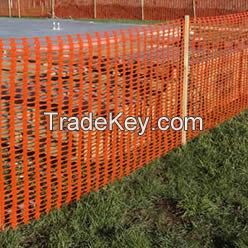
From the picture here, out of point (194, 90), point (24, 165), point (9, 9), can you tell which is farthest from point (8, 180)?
point (9, 9)

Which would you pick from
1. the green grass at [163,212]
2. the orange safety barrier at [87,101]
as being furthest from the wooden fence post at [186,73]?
the green grass at [163,212]

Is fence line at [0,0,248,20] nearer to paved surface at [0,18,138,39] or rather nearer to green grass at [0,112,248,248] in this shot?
paved surface at [0,18,138,39]

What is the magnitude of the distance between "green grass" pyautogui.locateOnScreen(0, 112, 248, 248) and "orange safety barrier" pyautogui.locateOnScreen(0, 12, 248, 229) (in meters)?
0.25

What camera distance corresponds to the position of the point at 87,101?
6.27 meters

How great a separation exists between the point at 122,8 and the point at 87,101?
31.8m

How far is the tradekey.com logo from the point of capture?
5914mm

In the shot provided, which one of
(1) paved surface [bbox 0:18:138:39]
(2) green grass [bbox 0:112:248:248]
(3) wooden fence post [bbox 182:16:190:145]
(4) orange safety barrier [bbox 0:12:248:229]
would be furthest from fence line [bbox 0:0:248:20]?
(2) green grass [bbox 0:112:248:248]

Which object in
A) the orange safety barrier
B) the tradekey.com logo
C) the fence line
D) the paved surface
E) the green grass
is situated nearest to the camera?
the green grass

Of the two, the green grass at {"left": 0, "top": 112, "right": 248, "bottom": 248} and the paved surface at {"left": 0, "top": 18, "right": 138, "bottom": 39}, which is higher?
the green grass at {"left": 0, "top": 112, "right": 248, "bottom": 248}

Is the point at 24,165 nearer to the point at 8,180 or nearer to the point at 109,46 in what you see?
the point at 8,180

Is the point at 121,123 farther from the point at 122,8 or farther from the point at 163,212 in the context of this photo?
the point at 122,8

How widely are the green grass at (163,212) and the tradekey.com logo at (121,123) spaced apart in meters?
0.51

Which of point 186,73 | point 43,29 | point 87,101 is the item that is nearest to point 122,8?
point 43,29

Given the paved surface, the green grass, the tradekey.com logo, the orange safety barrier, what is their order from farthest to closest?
1. the paved surface
2. the tradekey.com logo
3. the orange safety barrier
4. the green grass
